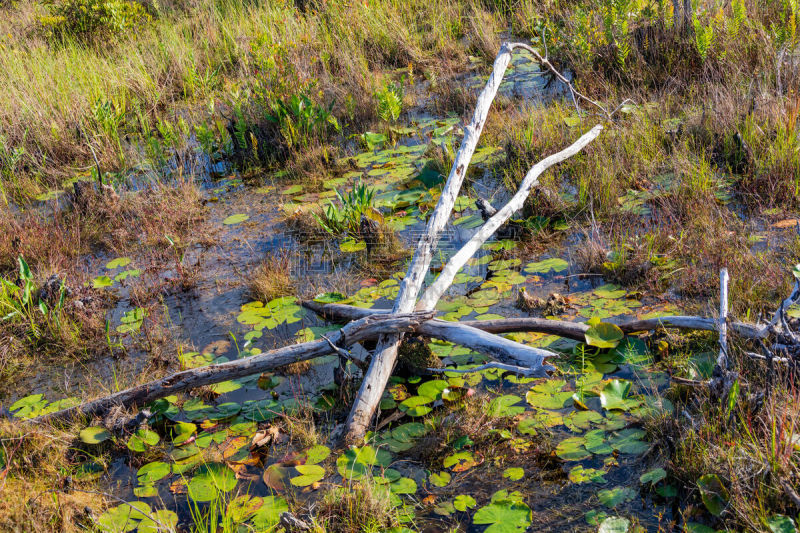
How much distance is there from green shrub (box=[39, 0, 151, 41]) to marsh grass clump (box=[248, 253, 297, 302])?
622cm

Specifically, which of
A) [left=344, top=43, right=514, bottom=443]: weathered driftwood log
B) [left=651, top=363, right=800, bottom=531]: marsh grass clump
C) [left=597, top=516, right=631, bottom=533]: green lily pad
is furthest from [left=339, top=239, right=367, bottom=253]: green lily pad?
[left=597, top=516, right=631, bottom=533]: green lily pad

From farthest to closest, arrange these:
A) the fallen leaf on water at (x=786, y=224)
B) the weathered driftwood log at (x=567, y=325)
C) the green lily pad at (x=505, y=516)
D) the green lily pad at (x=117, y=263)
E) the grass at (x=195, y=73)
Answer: the grass at (x=195, y=73)
the green lily pad at (x=117, y=263)
the fallen leaf on water at (x=786, y=224)
the weathered driftwood log at (x=567, y=325)
the green lily pad at (x=505, y=516)

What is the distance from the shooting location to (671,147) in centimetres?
519

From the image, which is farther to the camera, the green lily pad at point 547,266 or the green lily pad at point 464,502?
the green lily pad at point 547,266

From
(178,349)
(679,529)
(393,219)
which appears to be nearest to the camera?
(679,529)

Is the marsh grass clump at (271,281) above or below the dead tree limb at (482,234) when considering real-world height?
below

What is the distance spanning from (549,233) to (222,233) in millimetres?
2774

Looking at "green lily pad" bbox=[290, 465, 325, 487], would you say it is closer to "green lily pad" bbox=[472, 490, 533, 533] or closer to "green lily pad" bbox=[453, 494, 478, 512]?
"green lily pad" bbox=[453, 494, 478, 512]

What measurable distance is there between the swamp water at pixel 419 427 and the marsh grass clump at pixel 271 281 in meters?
0.10

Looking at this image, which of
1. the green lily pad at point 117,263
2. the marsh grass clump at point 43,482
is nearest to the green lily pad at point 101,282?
the green lily pad at point 117,263

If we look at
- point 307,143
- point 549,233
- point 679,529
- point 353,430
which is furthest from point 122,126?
point 679,529

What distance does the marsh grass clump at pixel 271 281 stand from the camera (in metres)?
4.27

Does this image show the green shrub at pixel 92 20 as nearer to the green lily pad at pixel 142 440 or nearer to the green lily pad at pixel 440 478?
the green lily pad at pixel 142 440

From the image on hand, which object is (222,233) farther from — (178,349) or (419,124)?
(419,124)
